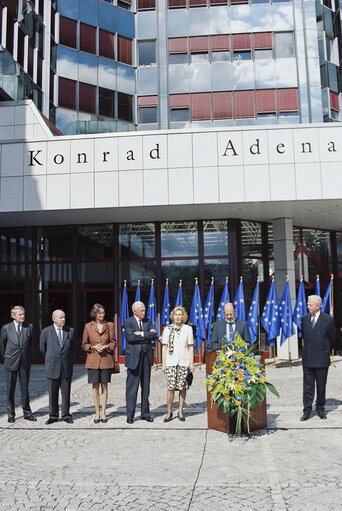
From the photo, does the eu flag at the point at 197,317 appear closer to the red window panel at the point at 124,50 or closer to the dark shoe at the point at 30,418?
the dark shoe at the point at 30,418

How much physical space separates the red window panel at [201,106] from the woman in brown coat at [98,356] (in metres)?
18.2

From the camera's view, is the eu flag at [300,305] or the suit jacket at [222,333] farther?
the eu flag at [300,305]

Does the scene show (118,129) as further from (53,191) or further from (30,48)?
(53,191)

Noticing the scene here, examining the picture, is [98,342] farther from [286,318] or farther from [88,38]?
[88,38]

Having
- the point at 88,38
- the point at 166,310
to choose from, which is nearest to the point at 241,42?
the point at 88,38

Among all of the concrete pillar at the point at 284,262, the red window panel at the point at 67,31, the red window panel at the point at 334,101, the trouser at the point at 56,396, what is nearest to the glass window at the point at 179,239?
the concrete pillar at the point at 284,262

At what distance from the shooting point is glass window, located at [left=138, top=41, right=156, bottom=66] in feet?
80.4

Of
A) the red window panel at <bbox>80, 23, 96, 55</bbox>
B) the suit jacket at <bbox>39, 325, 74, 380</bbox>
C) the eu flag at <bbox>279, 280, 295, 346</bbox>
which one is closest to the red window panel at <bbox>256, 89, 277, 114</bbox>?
the red window panel at <bbox>80, 23, 96, 55</bbox>

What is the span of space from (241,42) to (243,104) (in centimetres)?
305

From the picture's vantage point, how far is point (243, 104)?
24078 mm

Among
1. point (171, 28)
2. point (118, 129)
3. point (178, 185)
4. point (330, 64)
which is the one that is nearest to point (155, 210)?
point (178, 185)

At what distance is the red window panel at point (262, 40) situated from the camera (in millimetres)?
24047

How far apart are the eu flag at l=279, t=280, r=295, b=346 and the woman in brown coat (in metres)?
8.29

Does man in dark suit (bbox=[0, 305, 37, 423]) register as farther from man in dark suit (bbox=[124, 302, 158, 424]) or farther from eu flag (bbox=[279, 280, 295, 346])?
eu flag (bbox=[279, 280, 295, 346])
